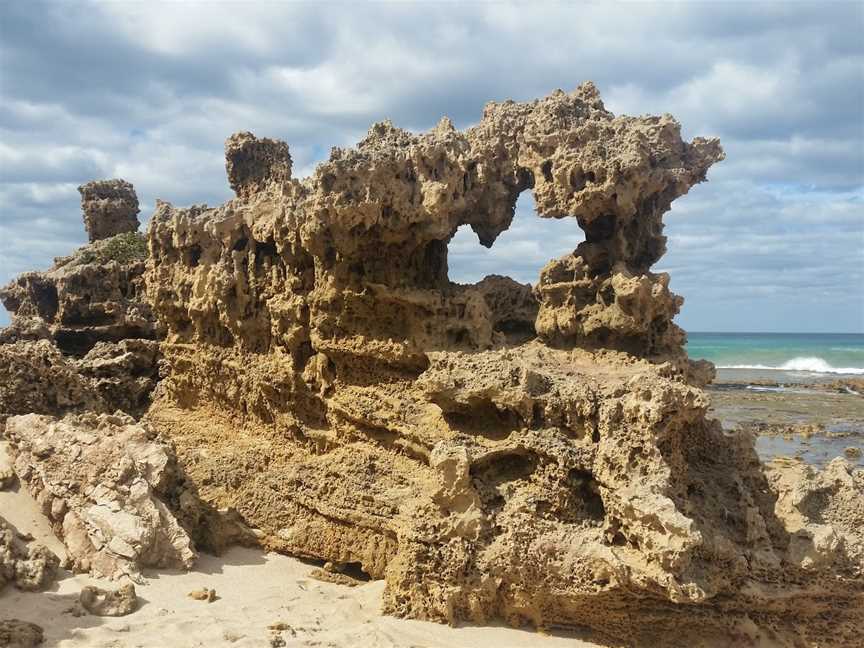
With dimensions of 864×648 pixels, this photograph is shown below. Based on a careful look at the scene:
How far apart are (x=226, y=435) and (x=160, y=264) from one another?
282cm

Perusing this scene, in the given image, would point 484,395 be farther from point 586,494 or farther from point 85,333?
point 85,333

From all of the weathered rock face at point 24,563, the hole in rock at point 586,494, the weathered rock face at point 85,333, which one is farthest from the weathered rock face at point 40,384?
the hole in rock at point 586,494

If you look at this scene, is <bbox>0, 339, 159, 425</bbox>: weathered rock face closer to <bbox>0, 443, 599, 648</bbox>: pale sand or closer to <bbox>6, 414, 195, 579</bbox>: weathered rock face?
<bbox>6, 414, 195, 579</bbox>: weathered rock face

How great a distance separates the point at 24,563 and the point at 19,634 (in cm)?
119

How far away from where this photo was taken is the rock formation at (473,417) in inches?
233

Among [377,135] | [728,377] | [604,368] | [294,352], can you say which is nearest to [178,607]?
[294,352]

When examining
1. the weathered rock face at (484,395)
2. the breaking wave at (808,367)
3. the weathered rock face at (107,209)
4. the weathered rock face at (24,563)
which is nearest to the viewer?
the weathered rock face at (484,395)

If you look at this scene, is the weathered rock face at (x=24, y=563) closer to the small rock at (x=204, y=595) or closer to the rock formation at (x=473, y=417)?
the rock formation at (x=473, y=417)

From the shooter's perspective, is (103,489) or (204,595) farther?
(103,489)

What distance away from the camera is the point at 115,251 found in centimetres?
1453

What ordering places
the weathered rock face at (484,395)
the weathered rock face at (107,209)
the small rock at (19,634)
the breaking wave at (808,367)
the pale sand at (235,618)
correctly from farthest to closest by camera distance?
the breaking wave at (808,367), the weathered rock face at (107,209), the weathered rock face at (484,395), the pale sand at (235,618), the small rock at (19,634)

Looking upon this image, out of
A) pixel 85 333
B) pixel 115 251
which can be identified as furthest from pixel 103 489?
pixel 115 251

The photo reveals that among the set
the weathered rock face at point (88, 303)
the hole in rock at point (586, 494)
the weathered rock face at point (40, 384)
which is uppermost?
the weathered rock face at point (88, 303)

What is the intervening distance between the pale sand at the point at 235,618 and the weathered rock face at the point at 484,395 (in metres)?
0.27
